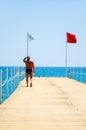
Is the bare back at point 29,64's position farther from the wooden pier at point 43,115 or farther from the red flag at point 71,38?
the red flag at point 71,38

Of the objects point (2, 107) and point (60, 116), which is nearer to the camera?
point (60, 116)

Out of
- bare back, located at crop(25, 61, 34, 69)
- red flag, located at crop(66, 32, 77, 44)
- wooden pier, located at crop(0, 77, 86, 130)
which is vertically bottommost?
wooden pier, located at crop(0, 77, 86, 130)

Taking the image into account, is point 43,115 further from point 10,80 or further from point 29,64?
point 29,64

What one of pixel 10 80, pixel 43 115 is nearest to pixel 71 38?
pixel 10 80

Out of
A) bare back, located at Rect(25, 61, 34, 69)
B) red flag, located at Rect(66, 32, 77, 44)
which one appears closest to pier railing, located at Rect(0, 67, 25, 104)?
bare back, located at Rect(25, 61, 34, 69)

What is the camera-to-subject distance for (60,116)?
12.1 meters

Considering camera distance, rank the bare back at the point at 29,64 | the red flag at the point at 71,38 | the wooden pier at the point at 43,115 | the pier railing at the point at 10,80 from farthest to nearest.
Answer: the red flag at the point at 71,38 → the bare back at the point at 29,64 → the pier railing at the point at 10,80 → the wooden pier at the point at 43,115

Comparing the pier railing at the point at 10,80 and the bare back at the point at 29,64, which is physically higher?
the bare back at the point at 29,64

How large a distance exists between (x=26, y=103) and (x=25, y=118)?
13.6 ft

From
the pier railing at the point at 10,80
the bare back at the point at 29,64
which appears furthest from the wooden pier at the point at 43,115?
the bare back at the point at 29,64

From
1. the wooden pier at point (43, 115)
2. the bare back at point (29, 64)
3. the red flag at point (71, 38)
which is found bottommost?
the wooden pier at point (43, 115)

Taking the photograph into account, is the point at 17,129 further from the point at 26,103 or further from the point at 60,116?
the point at 26,103

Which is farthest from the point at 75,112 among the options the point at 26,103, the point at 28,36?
the point at 28,36

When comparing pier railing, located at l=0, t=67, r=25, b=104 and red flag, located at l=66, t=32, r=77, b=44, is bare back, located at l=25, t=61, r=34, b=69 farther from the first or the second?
red flag, located at l=66, t=32, r=77, b=44
